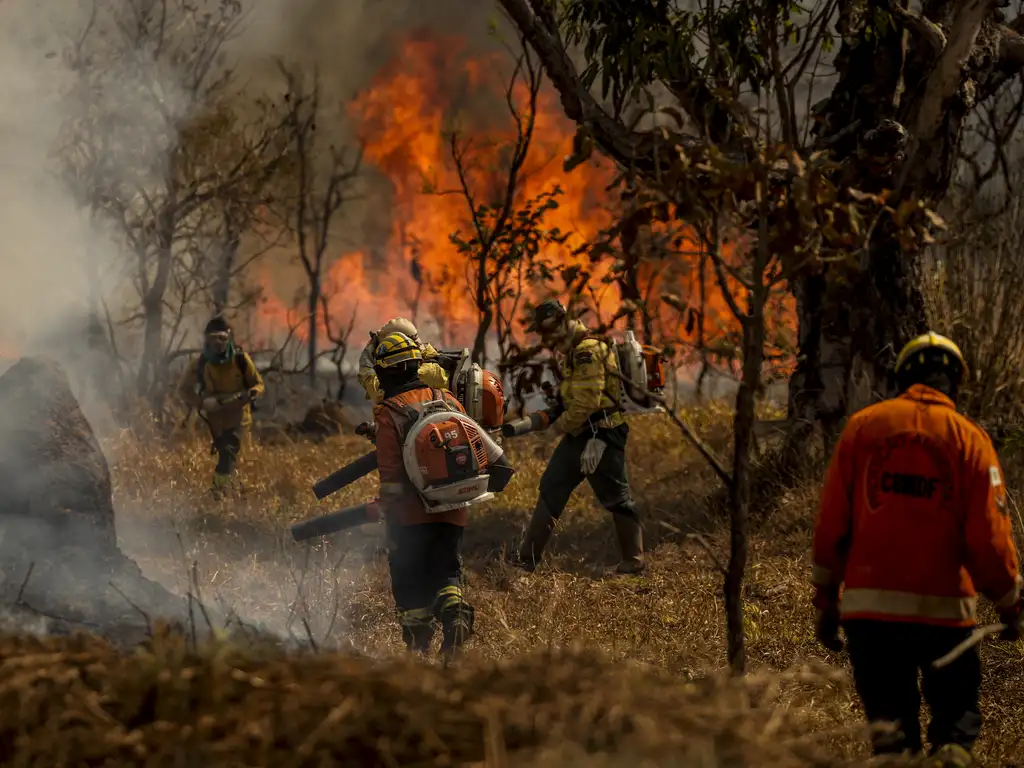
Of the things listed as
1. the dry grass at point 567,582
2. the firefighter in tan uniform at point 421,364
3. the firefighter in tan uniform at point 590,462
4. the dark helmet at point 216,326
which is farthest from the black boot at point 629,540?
the dark helmet at point 216,326

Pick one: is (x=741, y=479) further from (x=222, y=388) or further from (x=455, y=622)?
(x=222, y=388)

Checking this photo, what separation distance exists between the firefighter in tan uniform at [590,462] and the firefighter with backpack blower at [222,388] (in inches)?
153

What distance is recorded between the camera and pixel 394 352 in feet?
19.1

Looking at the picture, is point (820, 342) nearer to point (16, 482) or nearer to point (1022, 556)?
point (1022, 556)

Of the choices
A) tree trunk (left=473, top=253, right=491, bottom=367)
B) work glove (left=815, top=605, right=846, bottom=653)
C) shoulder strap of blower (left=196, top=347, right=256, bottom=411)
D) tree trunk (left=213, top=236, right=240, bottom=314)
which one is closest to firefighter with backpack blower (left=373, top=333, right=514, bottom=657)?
work glove (left=815, top=605, right=846, bottom=653)

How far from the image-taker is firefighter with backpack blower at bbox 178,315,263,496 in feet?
37.6

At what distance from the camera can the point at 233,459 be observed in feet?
37.7

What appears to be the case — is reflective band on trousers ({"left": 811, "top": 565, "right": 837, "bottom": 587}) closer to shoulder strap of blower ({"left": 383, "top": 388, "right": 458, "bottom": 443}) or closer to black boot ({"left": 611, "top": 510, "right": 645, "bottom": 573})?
shoulder strap of blower ({"left": 383, "top": 388, "right": 458, "bottom": 443})

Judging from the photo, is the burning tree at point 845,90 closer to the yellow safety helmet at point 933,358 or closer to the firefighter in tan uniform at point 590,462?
the firefighter in tan uniform at point 590,462

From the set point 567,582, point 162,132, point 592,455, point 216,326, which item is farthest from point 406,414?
point 162,132

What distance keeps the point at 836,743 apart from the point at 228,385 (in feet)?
27.9

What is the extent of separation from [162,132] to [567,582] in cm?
1188

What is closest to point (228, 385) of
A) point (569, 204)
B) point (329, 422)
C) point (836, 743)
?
point (329, 422)

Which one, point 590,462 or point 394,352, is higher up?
point 394,352
